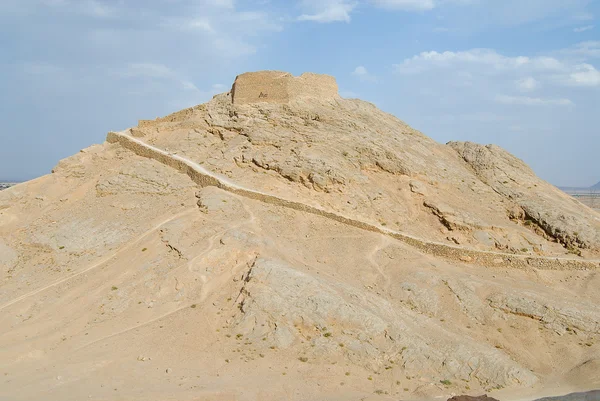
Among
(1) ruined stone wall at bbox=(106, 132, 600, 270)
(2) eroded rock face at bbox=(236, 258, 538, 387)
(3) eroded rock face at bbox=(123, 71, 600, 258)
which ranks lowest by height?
(2) eroded rock face at bbox=(236, 258, 538, 387)

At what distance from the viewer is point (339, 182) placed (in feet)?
80.0

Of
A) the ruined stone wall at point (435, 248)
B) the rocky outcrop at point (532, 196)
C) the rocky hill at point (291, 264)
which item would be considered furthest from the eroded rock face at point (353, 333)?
the rocky outcrop at point (532, 196)

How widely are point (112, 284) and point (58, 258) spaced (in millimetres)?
3835

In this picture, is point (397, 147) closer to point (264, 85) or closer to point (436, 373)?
point (264, 85)

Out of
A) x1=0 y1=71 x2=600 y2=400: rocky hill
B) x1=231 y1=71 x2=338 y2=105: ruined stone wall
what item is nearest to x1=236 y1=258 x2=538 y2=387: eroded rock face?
x1=0 y1=71 x2=600 y2=400: rocky hill

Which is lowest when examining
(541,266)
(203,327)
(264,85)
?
(203,327)

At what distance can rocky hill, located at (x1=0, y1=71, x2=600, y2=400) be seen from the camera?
48.8 feet

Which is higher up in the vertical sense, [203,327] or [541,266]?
[541,266]

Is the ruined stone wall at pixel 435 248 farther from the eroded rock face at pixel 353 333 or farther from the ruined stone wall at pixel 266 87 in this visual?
the ruined stone wall at pixel 266 87

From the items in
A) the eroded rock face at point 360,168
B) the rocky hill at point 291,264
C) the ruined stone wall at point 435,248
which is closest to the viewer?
the rocky hill at point 291,264

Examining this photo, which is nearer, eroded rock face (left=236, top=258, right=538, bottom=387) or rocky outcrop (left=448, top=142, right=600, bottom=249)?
eroded rock face (left=236, top=258, right=538, bottom=387)

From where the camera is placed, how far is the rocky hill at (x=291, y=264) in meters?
14.9

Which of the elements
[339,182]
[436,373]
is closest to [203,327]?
[436,373]

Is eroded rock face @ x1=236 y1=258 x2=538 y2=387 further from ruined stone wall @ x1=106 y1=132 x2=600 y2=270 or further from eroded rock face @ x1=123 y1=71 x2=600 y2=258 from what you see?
eroded rock face @ x1=123 y1=71 x2=600 y2=258
